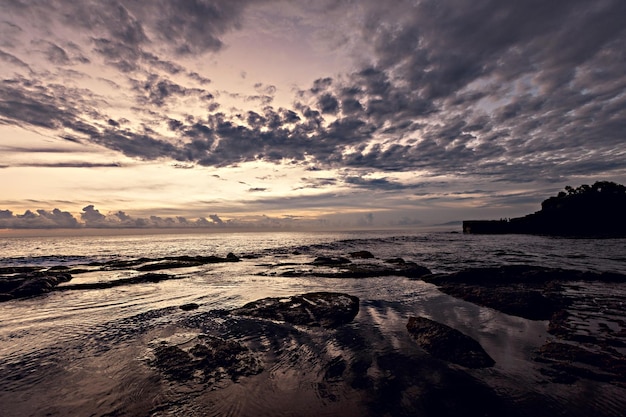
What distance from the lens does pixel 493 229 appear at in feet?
Answer: 372

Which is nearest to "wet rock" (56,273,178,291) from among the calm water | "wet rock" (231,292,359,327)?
the calm water

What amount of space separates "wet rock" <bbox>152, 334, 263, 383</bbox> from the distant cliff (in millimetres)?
112358

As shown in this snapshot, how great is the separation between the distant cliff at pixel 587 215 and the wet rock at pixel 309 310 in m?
107

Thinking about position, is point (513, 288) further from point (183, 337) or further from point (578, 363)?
point (183, 337)

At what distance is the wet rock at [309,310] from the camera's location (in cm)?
1122

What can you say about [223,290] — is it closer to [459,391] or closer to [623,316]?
[459,391]

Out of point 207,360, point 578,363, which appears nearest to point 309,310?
point 207,360

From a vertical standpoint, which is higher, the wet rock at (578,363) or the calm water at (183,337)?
the wet rock at (578,363)

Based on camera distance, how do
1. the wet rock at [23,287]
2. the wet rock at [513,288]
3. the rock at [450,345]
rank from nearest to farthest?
the rock at [450,345] < the wet rock at [513,288] < the wet rock at [23,287]

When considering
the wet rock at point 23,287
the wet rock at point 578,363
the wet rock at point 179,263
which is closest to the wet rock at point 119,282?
the wet rock at point 23,287

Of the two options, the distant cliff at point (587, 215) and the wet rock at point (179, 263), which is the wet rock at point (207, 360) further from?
the distant cliff at point (587, 215)

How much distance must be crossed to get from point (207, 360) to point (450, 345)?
691 centimetres

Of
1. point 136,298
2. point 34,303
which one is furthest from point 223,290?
point 34,303

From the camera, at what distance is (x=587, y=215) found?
9050cm
